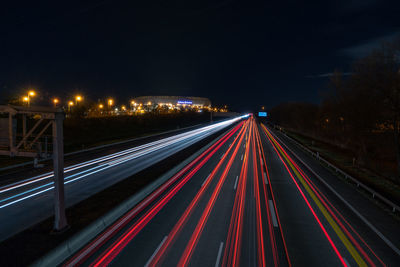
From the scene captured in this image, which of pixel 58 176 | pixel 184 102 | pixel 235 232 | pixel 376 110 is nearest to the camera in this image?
pixel 58 176

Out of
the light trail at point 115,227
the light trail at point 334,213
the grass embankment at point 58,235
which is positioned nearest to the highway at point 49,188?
the grass embankment at point 58,235

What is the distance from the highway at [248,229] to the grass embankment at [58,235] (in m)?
0.96

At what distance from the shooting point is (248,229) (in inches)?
324

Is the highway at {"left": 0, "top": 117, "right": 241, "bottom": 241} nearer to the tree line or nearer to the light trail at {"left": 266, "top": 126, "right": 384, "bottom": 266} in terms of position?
the light trail at {"left": 266, "top": 126, "right": 384, "bottom": 266}

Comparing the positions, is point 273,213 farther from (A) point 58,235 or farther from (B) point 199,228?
(A) point 58,235

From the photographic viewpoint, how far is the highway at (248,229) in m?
6.55

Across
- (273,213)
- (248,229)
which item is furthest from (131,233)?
(273,213)

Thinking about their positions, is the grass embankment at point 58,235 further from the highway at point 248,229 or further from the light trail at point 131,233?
the light trail at point 131,233

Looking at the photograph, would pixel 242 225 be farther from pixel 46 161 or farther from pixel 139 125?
pixel 139 125

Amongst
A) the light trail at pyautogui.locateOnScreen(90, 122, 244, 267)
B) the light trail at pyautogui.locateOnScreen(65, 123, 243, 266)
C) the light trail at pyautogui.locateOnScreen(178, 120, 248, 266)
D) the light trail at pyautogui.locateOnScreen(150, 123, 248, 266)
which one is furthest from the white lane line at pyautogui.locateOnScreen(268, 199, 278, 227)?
the light trail at pyautogui.locateOnScreen(65, 123, 243, 266)

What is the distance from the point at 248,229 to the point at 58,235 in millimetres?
6706

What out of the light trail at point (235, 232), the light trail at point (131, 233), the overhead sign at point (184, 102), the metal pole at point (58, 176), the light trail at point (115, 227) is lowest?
the light trail at point (115, 227)

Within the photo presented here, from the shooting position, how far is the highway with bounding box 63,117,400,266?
258 inches

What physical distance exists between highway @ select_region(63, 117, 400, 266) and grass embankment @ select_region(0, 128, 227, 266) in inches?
37.9
